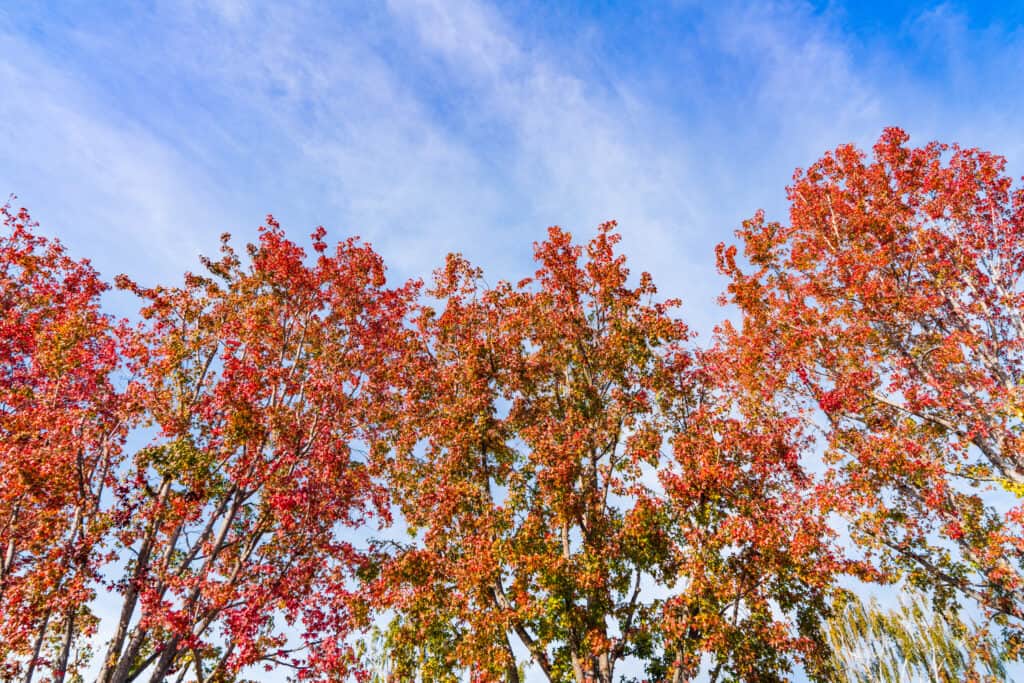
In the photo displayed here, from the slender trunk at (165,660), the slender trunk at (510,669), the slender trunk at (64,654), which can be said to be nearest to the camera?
the slender trunk at (64,654)

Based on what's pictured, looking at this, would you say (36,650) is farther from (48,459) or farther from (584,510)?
(584,510)

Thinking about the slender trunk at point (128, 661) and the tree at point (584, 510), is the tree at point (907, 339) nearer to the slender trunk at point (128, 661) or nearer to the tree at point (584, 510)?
the tree at point (584, 510)

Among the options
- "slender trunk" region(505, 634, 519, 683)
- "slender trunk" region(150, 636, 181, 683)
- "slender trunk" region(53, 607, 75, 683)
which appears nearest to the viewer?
"slender trunk" region(53, 607, 75, 683)

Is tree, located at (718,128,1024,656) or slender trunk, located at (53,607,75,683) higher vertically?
tree, located at (718,128,1024,656)

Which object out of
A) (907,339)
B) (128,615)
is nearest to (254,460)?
(128,615)

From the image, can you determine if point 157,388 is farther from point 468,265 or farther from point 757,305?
point 757,305

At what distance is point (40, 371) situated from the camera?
13.6 m

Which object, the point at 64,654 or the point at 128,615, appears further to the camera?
the point at 128,615

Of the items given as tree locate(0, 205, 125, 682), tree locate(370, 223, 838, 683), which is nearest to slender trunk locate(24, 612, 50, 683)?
tree locate(0, 205, 125, 682)

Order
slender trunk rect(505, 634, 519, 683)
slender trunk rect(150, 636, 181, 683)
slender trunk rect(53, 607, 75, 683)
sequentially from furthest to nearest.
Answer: slender trunk rect(505, 634, 519, 683) → slender trunk rect(150, 636, 181, 683) → slender trunk rect(53, 607, 75, 683)

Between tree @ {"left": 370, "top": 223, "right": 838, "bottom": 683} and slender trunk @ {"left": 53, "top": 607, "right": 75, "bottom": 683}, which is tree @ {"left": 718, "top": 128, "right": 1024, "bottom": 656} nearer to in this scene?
tree @ {"left": 370, "top": 223, "right": 838, "bottom": 683}

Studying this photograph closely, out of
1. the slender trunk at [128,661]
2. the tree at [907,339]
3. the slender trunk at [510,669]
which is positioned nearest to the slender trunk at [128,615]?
the slender trunk at [128,661]

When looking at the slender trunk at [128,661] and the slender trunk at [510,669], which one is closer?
the slender trunk at [128,661]

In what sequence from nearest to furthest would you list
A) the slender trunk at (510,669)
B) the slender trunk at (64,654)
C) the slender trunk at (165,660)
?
the slender trunk at (64,654)
the slender trunk at (165,660)
the slender trunk at (510,669)
